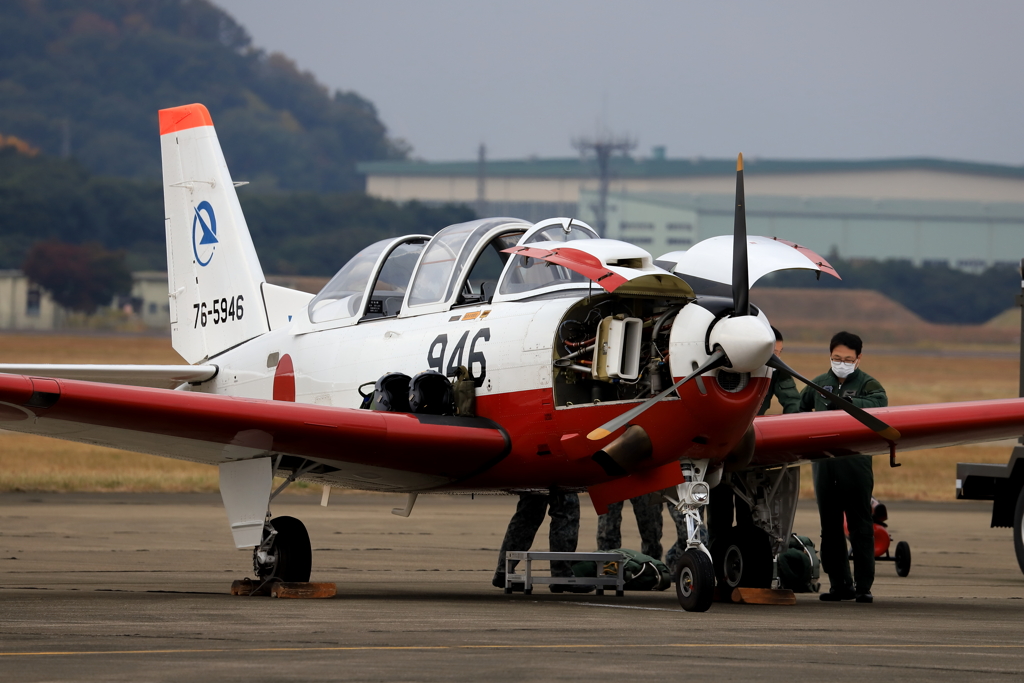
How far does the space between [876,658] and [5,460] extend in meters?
22.1

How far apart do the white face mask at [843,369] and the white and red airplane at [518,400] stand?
0.46 meters

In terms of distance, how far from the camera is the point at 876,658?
7.66 meters

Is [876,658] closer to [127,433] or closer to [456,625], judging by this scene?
[456,625]

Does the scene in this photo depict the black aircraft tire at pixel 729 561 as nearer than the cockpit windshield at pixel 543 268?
No

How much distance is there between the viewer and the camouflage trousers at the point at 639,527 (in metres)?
12.5

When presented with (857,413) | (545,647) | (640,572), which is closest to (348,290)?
(640,572)

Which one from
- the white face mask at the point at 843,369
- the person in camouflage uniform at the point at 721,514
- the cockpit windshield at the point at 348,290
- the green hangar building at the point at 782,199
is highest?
the green hangar building at the point at 782,199

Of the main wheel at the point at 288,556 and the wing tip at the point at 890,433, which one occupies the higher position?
the wing tip at the point at 890,433

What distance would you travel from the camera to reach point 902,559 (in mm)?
14305

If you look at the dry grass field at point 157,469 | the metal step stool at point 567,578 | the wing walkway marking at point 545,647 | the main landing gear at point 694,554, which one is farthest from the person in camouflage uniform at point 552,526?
the dry grass field at point 157,469

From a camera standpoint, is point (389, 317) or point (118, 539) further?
point (118, 539)

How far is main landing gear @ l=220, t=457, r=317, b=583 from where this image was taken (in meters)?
11.4

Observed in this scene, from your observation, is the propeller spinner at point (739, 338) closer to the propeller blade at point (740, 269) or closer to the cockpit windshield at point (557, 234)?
the propeller blade at point (740, 269)

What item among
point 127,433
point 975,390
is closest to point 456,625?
point 127,433
